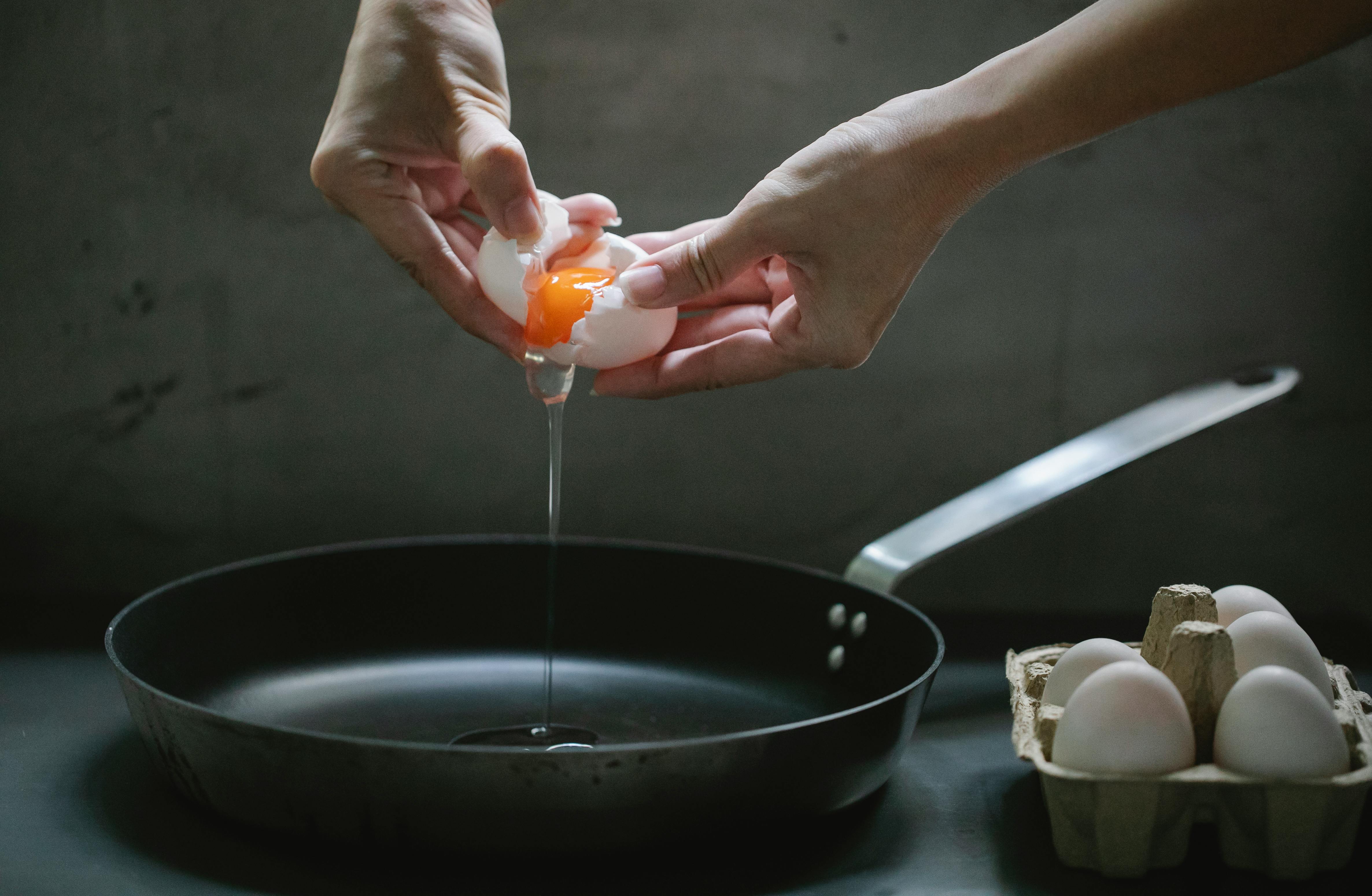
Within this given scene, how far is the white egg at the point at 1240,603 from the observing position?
2.72 ft

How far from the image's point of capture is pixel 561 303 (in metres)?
0.96

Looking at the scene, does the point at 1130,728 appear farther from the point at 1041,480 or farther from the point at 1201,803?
the point at 1041,480

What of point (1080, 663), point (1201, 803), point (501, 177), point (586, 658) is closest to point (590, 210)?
point (501, 177)

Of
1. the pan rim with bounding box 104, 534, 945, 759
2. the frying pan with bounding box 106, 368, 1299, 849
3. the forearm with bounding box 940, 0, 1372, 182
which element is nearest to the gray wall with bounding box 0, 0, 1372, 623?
the pan rim with bounding box 104, 534, 945, 759

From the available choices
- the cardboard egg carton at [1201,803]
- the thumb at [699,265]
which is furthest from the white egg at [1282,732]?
the thumb at [699,265]

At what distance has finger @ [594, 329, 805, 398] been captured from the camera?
99cm

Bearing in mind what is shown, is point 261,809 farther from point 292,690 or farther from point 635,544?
point 635,544

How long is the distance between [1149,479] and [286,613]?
90 cm

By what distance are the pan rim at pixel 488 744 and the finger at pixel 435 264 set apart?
8.0 inches

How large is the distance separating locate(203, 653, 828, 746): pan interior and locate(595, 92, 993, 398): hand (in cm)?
29

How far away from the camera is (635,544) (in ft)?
3.70

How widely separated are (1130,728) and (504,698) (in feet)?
1.86

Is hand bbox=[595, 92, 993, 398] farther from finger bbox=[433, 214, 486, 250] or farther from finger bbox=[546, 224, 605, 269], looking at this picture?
finger bbox=[433, 214, 486, 250]

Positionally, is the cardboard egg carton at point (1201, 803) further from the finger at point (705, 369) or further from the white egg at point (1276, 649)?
the finger at point (705, 369)
